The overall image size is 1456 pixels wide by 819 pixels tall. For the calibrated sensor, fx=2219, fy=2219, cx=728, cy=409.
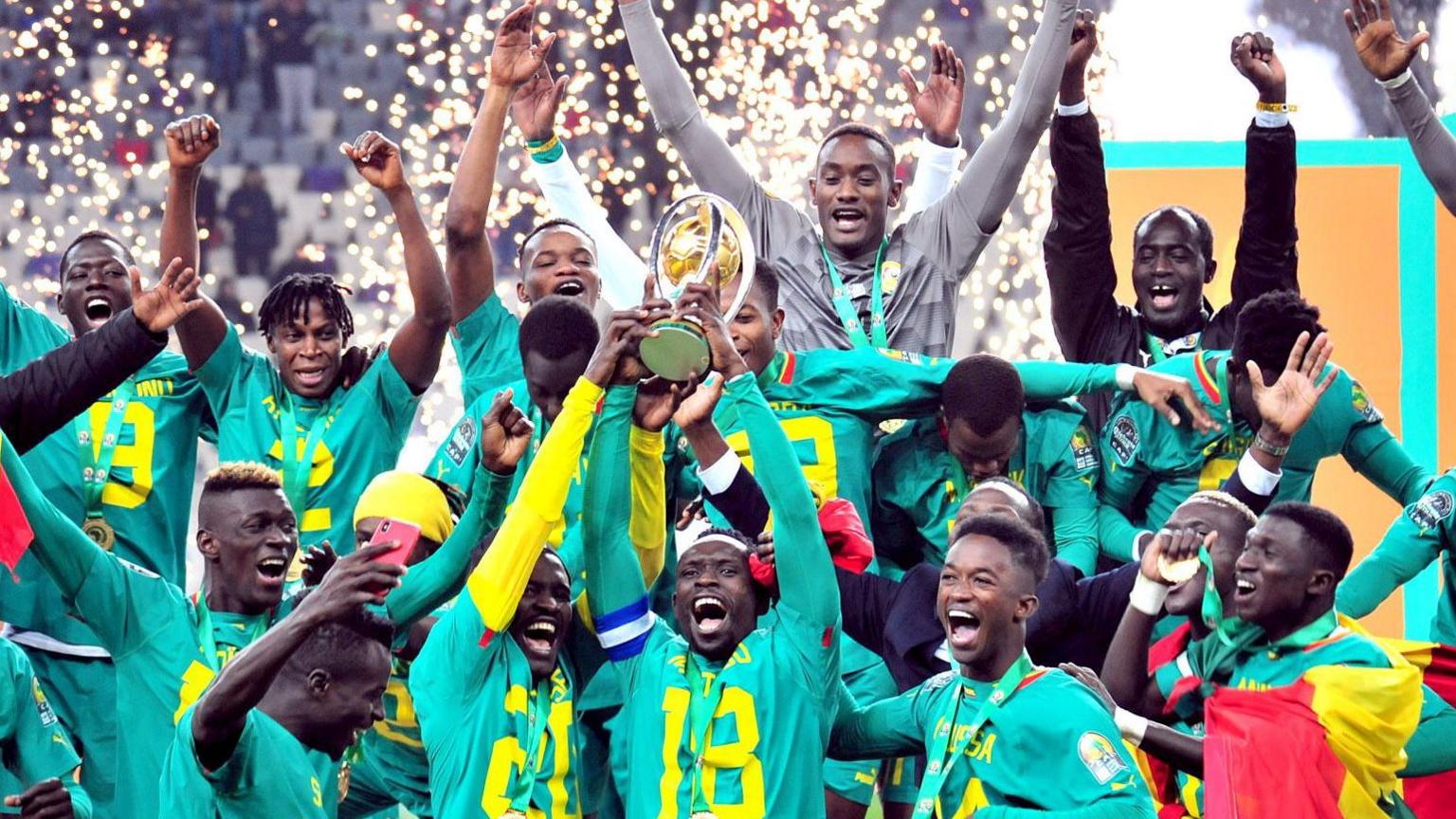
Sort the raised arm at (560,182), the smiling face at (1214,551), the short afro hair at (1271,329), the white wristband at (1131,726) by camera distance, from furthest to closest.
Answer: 1. the raised arm at (560,182)
2. the short afro hair at (1271,329)
3. the smiling face at (1214,551)
4. the white wristband at (1131,726)

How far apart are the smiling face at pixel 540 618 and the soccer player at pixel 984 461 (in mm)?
1047

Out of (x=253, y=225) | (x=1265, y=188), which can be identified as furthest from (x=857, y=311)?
(x=253, y=225)

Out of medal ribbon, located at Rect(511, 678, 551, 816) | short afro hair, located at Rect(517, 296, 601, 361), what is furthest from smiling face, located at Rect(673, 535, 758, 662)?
short afro hair, located at Rect(517, 296, 601, 361)

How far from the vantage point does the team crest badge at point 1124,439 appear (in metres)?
5.66

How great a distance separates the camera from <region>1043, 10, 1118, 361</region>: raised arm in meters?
6.05

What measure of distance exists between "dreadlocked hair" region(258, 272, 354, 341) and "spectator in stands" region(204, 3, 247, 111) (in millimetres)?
4097

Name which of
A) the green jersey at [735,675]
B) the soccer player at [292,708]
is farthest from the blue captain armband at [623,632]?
the soccer player at [292,708]

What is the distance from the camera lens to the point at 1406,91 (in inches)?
237

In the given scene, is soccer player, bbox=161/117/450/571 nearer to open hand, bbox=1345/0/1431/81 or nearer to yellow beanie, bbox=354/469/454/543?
yellow beanie, bbox=354/469/454/543

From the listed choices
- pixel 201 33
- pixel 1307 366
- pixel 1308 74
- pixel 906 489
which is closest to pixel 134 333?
pixel 906 489

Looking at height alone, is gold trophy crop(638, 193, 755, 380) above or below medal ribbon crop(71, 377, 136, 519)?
above

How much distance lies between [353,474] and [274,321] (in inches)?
18.3

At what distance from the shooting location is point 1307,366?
5.28 m

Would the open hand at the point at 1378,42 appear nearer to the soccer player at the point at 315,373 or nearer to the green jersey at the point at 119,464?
the soccer player at the point at 315,373
